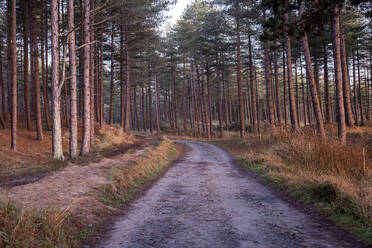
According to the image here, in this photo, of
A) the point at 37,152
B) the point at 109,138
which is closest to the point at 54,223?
the point at 37,152

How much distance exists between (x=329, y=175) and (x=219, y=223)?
453cm

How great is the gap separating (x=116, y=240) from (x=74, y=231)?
2.58 ft

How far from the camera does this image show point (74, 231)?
175 inches

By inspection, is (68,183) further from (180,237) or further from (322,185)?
(322,185)

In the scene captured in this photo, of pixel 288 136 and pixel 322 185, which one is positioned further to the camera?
pixel 288 136

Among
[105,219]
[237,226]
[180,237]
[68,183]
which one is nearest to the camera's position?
[180,237]

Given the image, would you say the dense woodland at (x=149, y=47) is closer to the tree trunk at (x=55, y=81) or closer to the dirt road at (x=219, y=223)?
the tree trunk at (x=55, y=81)

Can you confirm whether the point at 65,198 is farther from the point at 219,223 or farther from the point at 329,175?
the point at 329,175

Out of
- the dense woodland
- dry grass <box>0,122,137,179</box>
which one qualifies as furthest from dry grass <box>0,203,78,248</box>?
the dense woodland

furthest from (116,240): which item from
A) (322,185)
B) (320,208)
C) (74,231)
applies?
(322,185)

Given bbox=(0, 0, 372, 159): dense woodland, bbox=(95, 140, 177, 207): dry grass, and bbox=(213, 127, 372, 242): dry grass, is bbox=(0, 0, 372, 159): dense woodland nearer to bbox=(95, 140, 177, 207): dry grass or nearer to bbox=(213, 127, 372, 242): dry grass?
bbox=(213, 127, 372, 242): dry grass

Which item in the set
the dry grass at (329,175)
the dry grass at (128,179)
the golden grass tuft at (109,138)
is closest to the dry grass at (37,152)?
the golden grass tuft at (109,138)

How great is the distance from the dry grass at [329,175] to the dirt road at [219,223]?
0.51m

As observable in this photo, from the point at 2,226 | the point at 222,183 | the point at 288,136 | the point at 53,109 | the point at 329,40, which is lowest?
the point at 222,183
